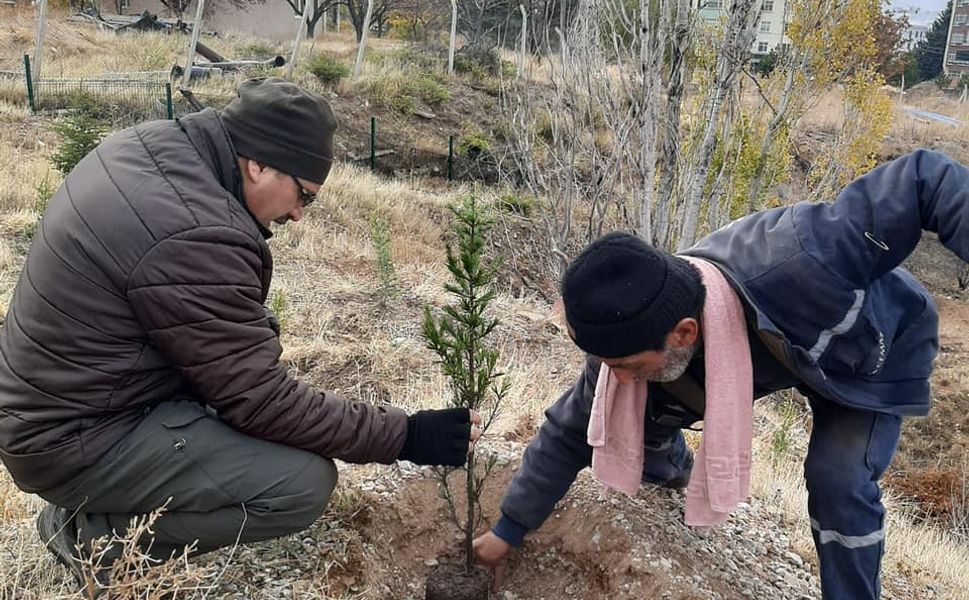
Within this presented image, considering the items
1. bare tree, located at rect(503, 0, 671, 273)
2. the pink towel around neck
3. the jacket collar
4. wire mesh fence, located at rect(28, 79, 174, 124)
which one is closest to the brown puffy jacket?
the jacket collar

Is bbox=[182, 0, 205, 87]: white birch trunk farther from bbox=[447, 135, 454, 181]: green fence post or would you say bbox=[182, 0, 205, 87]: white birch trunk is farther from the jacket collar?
the jacket collar

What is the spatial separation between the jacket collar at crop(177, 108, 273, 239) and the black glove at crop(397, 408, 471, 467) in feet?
2.79

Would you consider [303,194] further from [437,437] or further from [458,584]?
[458,584]

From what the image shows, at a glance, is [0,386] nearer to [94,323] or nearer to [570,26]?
[94,323]

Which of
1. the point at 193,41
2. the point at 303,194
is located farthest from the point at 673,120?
the point at 193,41

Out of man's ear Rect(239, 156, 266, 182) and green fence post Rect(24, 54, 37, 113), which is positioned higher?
man's ear Rect(239, 156, 266, 182)

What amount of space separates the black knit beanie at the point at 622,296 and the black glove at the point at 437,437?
536 millimetres

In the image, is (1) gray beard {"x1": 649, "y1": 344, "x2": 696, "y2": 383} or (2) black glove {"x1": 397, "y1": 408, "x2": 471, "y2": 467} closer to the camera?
(1) gray beard {"x1": 649, "y1": 344, "x2": 696, "y2": 383}

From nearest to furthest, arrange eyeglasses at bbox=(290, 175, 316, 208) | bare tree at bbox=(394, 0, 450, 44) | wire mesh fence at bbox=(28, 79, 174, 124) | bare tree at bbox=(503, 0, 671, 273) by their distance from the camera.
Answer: eyeglasses at bbox=(290, 175, 316, 208) → bare tree at bbox=(503, 0, 671, 273) → wire mesh fence at bbox=(28, 79, 174, 124) → bare tree at bbox=(394, 0, 450, 44)

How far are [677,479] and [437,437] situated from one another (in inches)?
47.1

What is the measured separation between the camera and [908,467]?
8867mm

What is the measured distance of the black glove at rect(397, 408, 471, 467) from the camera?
2426mm

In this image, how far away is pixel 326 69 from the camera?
17.1 m

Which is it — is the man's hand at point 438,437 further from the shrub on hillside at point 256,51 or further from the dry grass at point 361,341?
the shrub on hillside at point 256,51
